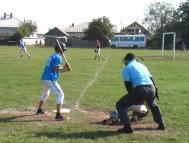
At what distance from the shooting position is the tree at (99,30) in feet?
344

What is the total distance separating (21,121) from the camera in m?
10.6

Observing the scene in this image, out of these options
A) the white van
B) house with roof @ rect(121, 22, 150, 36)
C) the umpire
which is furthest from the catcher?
house with roof @ rect(121, 22, 150, 36)

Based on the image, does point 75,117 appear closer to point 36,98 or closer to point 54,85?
point 54,85

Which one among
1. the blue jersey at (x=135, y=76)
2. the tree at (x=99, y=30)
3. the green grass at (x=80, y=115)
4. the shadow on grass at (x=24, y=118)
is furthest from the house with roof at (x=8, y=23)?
the blue jersey at (x=135, y=76)

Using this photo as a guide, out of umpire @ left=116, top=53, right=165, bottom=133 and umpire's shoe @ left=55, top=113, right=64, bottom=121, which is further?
umpire's shoe @ left=55, top=113, right=64, bottom=121

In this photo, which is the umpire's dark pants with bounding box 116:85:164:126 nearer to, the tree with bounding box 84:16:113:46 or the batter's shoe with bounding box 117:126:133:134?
the batter's shoe with bounding box 117:126:133:134

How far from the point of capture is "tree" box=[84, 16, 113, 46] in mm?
104938

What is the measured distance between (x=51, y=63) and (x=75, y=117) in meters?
1.43

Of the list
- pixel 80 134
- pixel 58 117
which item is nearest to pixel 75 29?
pixel 58 117

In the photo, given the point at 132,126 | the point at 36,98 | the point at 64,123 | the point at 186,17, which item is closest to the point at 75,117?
the point at 64,123

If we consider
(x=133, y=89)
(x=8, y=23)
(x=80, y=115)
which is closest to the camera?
(x=133, y=89)

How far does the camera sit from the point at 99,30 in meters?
105

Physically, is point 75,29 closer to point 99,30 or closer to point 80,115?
point 99,30

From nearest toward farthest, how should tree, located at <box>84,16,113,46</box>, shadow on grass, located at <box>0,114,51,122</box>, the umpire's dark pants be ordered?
the umpire's dark pants → shadow on grass, located at <box>0,114,51,122</box> → tree, located at <box>84,16,113,46</box>
